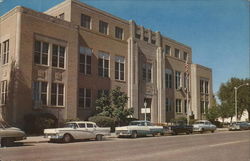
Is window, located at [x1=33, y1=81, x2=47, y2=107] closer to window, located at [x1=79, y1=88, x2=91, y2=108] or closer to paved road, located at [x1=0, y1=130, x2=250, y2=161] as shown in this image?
window, located at [x1=79, y1=88, x2=91, y2=108]

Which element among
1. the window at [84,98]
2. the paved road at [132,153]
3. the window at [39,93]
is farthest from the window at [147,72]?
the paved road at [132,153]

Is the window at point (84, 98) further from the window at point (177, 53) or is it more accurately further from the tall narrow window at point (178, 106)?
the window at point (177, 53)

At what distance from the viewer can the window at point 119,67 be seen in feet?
125

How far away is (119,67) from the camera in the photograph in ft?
126

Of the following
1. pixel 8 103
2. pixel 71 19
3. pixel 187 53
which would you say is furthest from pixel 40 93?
pixel 187 53

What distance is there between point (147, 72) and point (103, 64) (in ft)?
29.1

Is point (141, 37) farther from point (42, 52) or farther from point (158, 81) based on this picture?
point (42, 52)

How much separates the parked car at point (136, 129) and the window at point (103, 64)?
10.6 meters

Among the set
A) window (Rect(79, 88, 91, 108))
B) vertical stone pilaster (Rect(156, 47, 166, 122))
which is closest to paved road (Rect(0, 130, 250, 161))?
window (Rect(79, 88, 91, 108))

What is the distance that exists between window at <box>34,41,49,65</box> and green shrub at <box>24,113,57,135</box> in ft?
16.9

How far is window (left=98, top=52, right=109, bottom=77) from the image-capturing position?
118ft

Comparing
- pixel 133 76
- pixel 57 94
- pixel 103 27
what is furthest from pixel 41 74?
pixel 133 76

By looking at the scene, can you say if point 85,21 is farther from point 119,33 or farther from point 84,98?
point 84,98

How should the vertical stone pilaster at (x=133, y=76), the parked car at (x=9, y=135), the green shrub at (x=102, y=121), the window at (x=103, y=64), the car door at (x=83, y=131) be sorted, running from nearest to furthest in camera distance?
1. the parked car at (x=9, y=135)
2. the car door at (x=83, y=131)
3. the green shrub at (x=102, y=121)
4. the window at (x=103, y=64)
5. the vertical stone pilaster at (x=133, y=76)
